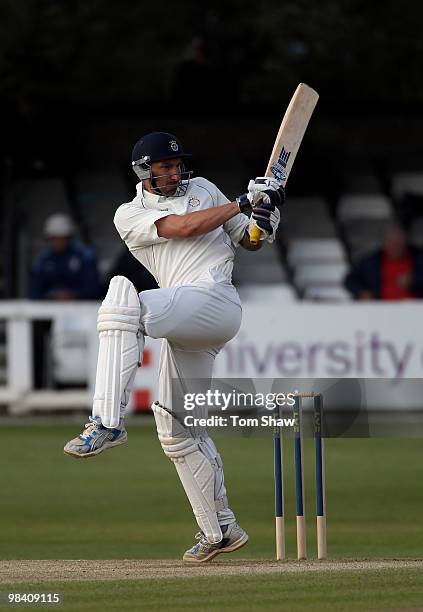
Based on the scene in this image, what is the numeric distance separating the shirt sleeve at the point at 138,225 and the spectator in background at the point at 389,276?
8.37 meters

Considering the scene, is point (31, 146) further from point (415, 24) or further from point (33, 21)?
point (415, 24)

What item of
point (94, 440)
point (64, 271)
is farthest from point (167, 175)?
point (64, 271)

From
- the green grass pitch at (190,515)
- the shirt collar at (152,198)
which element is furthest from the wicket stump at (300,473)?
the shirt collar at (152,198)

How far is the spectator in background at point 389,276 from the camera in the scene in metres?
15.9

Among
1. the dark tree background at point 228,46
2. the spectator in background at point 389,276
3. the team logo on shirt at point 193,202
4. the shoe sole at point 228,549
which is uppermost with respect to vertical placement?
the dark tree background at point 228,46

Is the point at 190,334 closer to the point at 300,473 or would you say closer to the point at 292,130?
the point at 300,473

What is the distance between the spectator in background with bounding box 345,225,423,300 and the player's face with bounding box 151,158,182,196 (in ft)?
27.3

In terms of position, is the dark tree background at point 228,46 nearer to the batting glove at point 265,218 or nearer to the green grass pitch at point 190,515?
the green grass pitch at point 190,515

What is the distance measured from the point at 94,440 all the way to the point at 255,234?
1175 millimetres

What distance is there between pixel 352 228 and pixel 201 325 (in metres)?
13.3

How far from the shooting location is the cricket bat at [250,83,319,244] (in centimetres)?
787

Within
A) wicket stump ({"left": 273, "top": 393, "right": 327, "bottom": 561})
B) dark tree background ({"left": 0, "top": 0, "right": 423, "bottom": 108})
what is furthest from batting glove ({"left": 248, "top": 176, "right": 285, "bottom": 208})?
dark tree background ({"left": 0, "top": 0, "right": 423, "bottom": 108})

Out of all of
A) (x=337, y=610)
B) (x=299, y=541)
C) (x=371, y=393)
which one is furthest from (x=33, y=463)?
(x=337, y=610)

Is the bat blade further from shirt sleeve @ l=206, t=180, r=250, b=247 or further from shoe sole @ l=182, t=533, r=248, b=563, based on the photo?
shoe sole @ l=182, t=533, r=248, b=563
